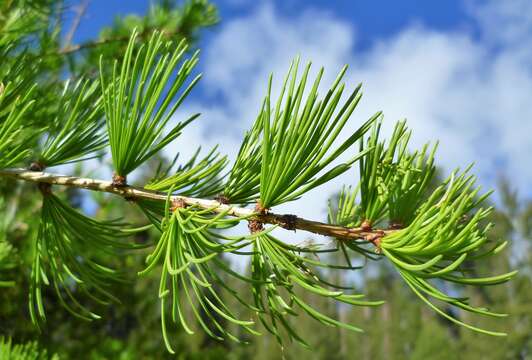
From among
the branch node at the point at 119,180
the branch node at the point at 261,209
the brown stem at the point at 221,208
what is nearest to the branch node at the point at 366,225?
the brown stem at the point at 221,208

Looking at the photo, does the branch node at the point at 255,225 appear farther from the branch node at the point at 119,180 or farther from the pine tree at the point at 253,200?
the branch node at the point at 119,180

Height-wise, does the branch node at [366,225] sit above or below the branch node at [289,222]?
above

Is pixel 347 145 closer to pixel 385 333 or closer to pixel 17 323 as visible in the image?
pixel 17 323

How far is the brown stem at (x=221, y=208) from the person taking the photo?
1.67 feet

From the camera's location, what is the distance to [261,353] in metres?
21.5

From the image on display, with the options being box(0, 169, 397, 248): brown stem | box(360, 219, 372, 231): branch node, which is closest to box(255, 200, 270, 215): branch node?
box(0, 169, 397, 248): brown stem

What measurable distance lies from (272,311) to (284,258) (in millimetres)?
77

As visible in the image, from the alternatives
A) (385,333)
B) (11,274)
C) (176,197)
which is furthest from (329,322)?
(385,333)

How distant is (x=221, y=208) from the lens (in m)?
0.53

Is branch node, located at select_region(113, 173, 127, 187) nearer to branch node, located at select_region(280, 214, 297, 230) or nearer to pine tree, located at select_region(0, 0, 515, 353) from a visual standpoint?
pine tree, located at select_region(0, 0, 515, 353)

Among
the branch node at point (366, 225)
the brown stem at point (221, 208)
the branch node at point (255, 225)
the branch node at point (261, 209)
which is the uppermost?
the branch node at point (366, 225)

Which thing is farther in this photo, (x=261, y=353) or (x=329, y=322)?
(x=261, y=353)

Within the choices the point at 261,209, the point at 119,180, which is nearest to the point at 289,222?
the point at 261,209

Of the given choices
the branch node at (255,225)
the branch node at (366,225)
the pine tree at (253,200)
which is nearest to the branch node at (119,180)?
the pine tree at (253,200)
